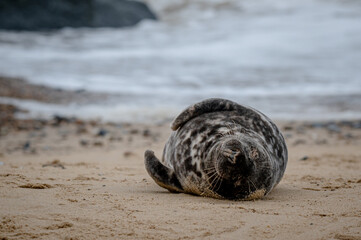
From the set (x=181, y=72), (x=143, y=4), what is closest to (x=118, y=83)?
(x=181, y=72)

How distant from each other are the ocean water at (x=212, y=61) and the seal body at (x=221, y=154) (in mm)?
5977

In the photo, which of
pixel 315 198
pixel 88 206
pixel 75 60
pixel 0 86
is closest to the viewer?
pixel 88 206

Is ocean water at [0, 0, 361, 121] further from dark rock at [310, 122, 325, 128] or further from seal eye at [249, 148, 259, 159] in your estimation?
seal eye at [249, 148, 259, 159]

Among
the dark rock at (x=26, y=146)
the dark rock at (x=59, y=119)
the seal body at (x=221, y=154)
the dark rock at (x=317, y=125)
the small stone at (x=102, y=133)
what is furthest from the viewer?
the dark rock at (x=59, y=119)

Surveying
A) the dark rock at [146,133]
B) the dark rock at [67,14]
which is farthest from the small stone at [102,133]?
the dark rock at [67,14]

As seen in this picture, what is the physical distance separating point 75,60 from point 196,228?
1705cm

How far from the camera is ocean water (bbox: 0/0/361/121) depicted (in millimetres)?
11555

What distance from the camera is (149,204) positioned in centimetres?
354

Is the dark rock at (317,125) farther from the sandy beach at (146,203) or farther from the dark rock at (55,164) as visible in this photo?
the dark rock at (55,164)

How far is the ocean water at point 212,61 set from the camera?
11.6 meters

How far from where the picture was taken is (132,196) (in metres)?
3.84

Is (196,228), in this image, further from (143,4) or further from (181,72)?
(143,4)

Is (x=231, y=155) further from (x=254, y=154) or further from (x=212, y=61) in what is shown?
(x=212, y=61)

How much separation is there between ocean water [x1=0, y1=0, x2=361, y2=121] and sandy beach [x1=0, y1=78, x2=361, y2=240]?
3.77 metres
